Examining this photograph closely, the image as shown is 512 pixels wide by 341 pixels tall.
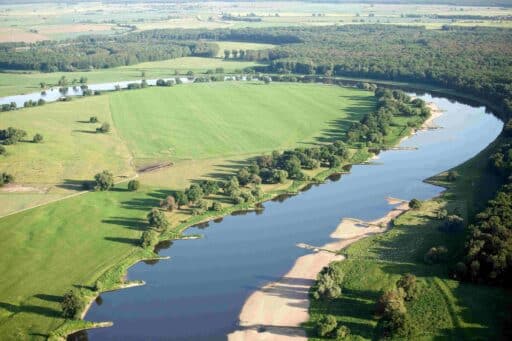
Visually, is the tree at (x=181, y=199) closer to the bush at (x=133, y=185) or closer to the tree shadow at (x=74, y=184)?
the bush at (x=133, y=185)

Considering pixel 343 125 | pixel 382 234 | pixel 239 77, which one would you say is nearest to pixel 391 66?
pixel 239 77

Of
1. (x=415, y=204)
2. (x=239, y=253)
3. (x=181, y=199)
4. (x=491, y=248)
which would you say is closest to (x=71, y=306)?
(x=239, y=253)

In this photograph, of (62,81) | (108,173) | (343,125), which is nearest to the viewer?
(108,173)

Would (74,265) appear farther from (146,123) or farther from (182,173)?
(146,123)

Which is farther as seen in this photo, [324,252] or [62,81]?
[62,81]

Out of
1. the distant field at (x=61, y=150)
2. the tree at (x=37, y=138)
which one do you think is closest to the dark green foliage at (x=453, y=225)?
the distant field at (x=61, y=150)

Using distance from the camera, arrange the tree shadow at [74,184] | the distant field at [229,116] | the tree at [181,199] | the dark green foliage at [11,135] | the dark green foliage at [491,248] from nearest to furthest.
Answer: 1. the dark green foliage at [491,248]
2. the tree at [181,199]
3. the tree shadow at [74,184]
4. the dark green foliage at [11,135]
5. the distant field at [229,116]

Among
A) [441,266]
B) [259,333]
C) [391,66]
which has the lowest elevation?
[259,333]

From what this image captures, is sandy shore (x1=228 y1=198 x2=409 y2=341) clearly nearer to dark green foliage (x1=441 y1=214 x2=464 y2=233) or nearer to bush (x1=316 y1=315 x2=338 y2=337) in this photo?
bush (x1=316 y1=315 x2=338 y2=337)
